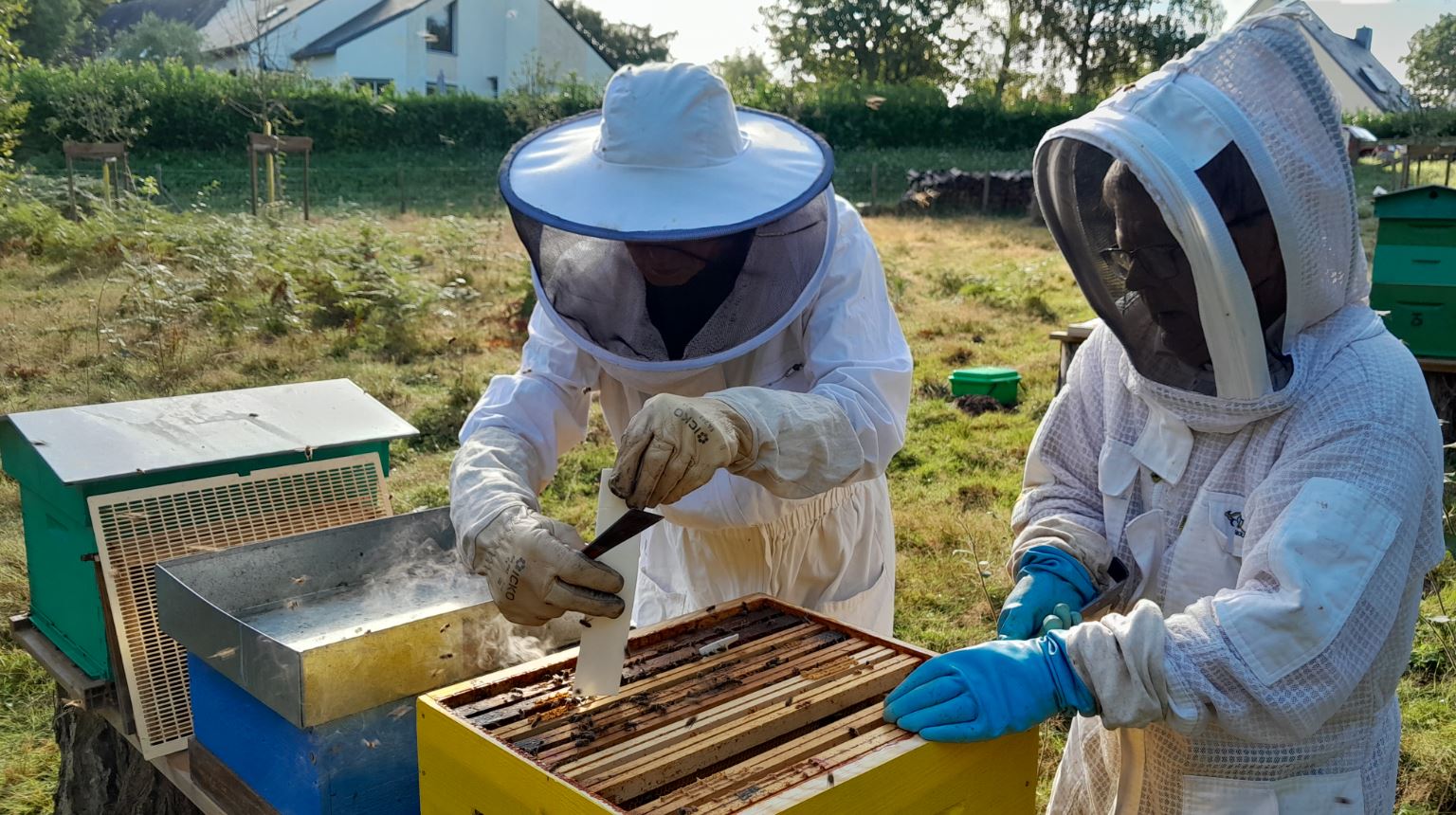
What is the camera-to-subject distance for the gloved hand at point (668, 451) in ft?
5.78

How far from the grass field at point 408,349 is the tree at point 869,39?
32.5 metres

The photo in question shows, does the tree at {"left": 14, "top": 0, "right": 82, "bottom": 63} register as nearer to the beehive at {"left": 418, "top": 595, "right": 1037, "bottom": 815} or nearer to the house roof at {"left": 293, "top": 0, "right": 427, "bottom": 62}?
the house roof at {"left": 293, "top": 0, "right": 427, "bottom": 62}

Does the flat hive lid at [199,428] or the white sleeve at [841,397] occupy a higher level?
the white sleeve at [841,397]

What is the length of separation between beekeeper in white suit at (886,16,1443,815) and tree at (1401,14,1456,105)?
22.0 m

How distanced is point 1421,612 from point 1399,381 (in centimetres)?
331

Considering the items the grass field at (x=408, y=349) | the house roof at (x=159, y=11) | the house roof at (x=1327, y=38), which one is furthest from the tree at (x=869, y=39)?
the house roof at (x=1327, y=38)

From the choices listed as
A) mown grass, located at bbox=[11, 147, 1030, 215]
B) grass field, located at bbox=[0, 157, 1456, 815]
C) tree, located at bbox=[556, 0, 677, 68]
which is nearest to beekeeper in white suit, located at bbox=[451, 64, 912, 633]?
grass field, located at bbox=[0, 157, 1456, 815]

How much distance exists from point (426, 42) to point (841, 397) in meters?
36.1

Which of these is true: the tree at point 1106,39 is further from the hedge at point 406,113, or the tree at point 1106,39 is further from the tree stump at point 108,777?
the tree stump at point 108,777

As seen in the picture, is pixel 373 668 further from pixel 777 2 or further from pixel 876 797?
pixel 777 2

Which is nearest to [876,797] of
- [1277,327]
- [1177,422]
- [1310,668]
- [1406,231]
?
[1310,668]

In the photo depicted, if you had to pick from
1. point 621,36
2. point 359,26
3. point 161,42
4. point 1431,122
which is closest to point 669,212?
point 1431,122

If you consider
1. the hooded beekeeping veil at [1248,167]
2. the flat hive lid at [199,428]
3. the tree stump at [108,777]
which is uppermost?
the hooded beekeeping veil at [1248,167]

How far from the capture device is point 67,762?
9.94 ft
